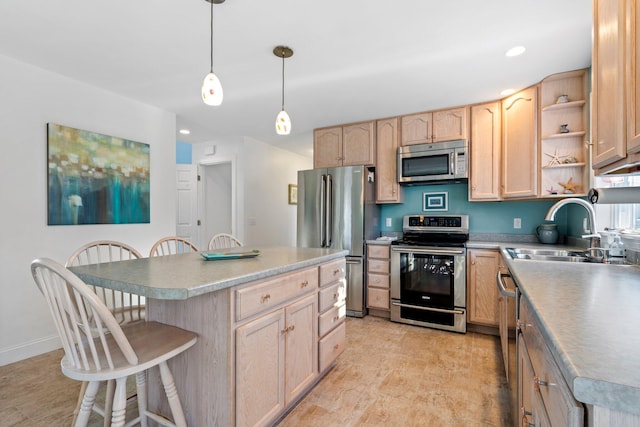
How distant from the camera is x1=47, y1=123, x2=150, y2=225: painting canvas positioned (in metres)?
2.71

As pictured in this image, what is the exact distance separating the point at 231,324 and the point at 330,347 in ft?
3.50

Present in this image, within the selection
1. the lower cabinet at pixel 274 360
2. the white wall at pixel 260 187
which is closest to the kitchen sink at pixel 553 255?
the lower cabinet at pixel 274 360

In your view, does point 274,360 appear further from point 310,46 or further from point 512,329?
point 310,46

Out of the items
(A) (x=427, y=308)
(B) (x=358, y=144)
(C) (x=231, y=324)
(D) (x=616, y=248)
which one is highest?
(B) (x=358, y=144)

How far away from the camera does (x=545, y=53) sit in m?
2.33

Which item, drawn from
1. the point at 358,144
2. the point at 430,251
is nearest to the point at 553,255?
the point at 430,251

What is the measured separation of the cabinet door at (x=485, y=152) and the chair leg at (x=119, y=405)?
10.8 ft

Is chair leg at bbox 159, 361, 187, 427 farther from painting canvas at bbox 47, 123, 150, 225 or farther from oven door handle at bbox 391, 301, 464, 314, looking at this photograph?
oven door handle at bbox 391, 301, 464, 314

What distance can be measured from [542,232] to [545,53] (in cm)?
164

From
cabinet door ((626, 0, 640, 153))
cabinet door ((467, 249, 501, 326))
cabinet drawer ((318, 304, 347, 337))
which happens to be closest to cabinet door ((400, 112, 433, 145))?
cabinet door ((467, 249, 501, 326))

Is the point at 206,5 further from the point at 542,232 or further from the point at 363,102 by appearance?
the point at 542,232

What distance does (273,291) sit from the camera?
A: 1575 mm

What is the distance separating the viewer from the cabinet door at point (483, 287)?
9.80ft

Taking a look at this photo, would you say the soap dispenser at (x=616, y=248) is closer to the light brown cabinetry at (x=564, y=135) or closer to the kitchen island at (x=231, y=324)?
the light brown cabinetry at (x=564, y=135)
